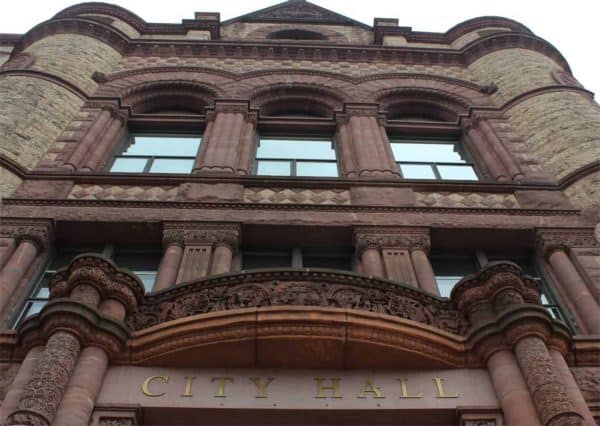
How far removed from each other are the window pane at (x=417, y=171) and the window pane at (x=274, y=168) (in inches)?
96.7

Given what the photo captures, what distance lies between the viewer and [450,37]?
2388 cm

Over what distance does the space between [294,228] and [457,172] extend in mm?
4926

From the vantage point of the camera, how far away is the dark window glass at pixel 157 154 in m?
15.1

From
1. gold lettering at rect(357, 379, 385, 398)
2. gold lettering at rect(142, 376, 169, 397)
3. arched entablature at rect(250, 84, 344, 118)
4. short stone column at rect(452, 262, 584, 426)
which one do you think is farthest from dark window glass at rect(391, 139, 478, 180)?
gold lettering at rect(142, 376, 169, 397)

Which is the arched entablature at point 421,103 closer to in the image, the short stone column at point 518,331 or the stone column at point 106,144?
the stone column at point 106,144

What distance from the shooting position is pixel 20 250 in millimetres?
11172

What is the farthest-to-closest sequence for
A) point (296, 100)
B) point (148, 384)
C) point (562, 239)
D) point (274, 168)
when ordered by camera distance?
1. point (296, 100)
2. point (274, 168)
3. point (562, 239)
4. point (148, 384)

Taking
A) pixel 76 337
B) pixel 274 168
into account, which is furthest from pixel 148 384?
pixel 274 168

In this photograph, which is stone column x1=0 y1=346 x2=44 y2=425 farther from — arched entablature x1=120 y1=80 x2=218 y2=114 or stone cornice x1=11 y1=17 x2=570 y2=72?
stone cornice x1=11 y1=17 x2=570 y2=72

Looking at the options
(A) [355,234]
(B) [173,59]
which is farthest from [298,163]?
(B) [173,59]

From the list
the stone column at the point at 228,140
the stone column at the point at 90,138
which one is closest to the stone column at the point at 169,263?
the stone column at the point at 228,140

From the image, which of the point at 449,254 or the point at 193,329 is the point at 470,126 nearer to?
the point at 449,254

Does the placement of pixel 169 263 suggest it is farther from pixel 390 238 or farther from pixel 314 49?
pixel 314 49

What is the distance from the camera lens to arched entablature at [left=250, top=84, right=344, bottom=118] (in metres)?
18.1
